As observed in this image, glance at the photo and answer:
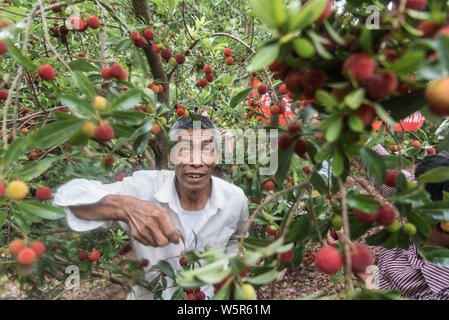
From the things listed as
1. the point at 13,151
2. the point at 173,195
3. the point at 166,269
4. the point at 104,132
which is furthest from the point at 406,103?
the point at 173,195

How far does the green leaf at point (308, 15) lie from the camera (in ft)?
1.77

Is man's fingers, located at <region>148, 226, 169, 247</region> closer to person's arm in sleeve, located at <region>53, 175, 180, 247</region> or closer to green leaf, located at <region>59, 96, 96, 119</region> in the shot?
person's arm in sleeve, located at <region>53, 175, 180, 247</region>

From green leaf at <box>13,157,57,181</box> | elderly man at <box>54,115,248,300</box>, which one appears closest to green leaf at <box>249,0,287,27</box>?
green leaf at <box>13,157,57,181</box>

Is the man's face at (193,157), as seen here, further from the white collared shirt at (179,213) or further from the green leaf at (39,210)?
the green leaf at (39,210)

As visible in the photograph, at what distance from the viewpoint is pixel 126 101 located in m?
0.78

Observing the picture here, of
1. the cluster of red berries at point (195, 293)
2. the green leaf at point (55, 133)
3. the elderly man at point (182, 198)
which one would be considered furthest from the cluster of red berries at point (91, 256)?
the green leaf at point (55, 133)

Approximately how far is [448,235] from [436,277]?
0.60 ft

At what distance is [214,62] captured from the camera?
85.2 inches

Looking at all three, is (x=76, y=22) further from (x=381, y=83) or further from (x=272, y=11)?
(x=381, y=83)

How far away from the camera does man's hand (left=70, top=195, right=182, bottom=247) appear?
1.01 m

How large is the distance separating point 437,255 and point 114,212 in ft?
3.35
